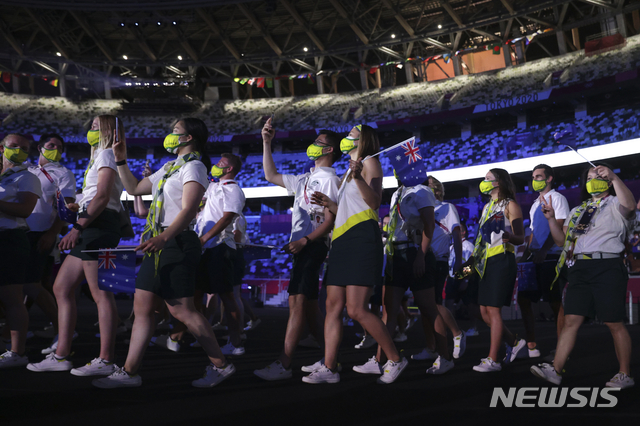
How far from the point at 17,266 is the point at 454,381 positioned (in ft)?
10.5

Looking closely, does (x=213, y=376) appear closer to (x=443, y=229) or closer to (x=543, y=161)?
(x=443, y=229)

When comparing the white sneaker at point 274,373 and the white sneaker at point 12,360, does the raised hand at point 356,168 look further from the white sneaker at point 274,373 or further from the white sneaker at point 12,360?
the white sneaker at point 12,360

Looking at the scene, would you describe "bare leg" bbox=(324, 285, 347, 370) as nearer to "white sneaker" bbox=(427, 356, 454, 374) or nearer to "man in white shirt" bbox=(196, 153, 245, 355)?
"white sneaker" bbox=(427, 356, 454, 374)

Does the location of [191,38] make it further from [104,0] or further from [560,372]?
[560,372]

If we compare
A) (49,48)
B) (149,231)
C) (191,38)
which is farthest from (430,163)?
(149,231)

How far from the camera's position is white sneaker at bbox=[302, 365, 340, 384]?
3340mm

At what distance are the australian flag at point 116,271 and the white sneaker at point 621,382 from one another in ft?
10.3

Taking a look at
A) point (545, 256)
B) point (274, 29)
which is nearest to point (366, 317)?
point (545, 256)

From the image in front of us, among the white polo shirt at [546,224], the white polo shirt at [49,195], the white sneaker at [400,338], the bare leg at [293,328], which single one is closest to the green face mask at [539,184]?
the white polo shirt at [546,224]

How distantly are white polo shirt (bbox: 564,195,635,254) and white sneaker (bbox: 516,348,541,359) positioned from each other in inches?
63.2

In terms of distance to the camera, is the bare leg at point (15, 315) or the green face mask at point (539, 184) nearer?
the bare leg at point (15, 315)

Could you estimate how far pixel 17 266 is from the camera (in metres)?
3.84

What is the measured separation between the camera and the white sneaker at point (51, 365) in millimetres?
3525

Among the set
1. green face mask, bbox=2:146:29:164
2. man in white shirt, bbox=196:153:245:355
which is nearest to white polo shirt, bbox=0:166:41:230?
green face mask, bbox=2:146:29:164
